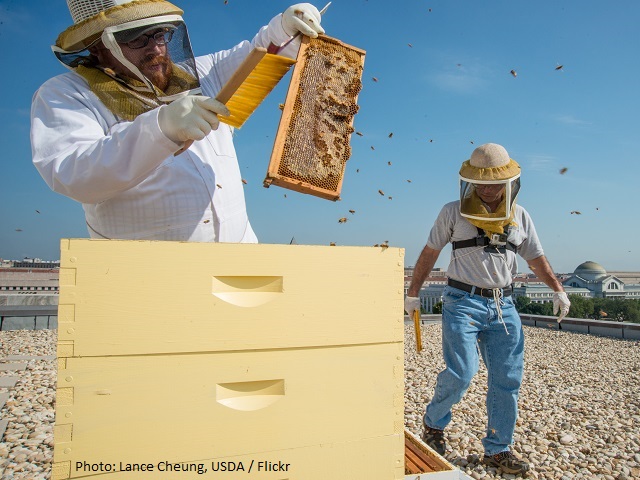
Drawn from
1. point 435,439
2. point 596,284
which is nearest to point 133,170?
point 435,439

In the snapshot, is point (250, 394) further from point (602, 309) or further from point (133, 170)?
point (602, 309)

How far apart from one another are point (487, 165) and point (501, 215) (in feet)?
1.19

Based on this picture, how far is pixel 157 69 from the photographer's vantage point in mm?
2094

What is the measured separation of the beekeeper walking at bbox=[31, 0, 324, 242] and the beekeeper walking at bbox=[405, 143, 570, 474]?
5.63 ft

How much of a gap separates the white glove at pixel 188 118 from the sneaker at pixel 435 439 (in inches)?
102

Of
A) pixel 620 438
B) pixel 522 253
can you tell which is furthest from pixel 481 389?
pixel 522 253

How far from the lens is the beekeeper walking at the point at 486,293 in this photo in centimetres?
323

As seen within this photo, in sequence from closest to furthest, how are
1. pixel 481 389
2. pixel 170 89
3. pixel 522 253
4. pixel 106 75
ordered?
pixel 106 75, pixel 170 89, pixel 522 253, pixel 481 389

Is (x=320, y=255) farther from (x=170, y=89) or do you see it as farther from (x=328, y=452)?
(x=170, y=89)

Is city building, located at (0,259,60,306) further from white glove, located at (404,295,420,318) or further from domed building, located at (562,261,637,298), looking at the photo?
domed building, located at (562,261,637,298)

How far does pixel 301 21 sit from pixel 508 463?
2.93m

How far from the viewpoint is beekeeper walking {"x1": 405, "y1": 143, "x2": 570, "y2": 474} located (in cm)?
323

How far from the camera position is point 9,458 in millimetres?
3430

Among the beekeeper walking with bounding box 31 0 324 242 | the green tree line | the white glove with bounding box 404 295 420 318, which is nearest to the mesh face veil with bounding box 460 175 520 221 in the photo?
the white glove with bounding box 404 295 420 318
